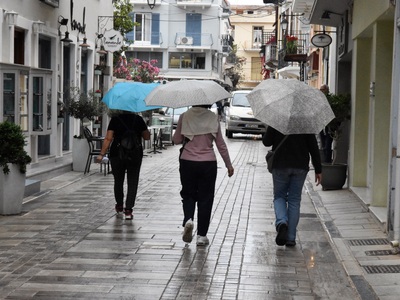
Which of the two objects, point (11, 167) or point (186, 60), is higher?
point (186, 60)

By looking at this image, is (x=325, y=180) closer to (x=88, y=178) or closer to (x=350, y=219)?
(x=350, y=219)

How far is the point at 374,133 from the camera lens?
1262 centimetres

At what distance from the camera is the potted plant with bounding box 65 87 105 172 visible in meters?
18.6

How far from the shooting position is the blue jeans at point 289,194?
9.69 metres

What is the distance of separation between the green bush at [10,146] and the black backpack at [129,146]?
1.46m

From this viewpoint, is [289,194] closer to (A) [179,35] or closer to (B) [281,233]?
(B) [281,233]

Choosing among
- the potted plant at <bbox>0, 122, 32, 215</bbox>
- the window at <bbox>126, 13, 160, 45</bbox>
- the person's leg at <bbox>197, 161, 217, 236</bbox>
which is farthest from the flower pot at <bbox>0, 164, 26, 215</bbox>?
the window at <bbox>126, 13, 160, 45</bbox>

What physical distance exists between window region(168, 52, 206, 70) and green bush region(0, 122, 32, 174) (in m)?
55.7

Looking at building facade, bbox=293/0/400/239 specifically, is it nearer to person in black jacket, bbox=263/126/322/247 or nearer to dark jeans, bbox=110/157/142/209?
person in black jacket, bbox=263/126/322/247

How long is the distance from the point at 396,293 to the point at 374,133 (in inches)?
212

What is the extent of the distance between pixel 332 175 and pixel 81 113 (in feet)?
21.5

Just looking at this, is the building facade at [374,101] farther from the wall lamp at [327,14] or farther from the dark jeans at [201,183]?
the dark jeans at [201,183]

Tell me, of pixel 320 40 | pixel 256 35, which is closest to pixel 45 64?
pixel 320 40

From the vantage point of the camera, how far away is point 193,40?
66312 mm
